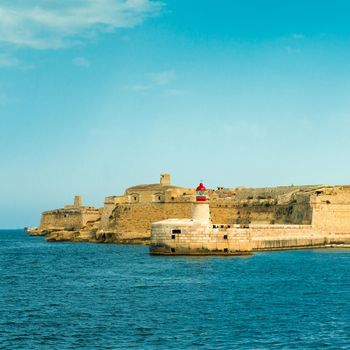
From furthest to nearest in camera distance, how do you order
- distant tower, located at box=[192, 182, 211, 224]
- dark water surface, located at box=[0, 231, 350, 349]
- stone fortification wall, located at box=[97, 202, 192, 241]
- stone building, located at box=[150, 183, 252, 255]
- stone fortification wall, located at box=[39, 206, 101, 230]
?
stone fortification wall, located at box=[39, 206, 101, 230] < stone fortification wall, located at box=[97, 202, 192, 241] < distant tower, located at box=[192, 182, 211, 224] < stone building, located at box=[150, 183, 252, 255] < dark water surface, located at box=[0, 231, 350, 349]

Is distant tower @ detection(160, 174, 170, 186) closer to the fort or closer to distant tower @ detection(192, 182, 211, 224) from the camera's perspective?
the fort

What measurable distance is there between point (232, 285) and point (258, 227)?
1664 centimetres

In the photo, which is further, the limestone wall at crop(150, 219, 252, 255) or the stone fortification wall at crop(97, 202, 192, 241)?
the stone fortification wall at crop(97, 202, 192, 241)

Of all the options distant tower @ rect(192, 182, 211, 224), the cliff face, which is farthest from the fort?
distant tower @ rect(192, 182, 211, 224)

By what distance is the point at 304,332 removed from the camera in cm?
1550

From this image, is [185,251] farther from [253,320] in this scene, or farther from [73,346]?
[73,346]

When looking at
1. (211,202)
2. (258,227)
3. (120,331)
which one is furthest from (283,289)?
(211,202)

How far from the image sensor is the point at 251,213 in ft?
171

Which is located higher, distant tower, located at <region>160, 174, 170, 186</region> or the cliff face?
distant tower, located at <region>160, 174, 170, 186</region>

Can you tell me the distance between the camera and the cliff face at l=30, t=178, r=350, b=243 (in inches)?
1783

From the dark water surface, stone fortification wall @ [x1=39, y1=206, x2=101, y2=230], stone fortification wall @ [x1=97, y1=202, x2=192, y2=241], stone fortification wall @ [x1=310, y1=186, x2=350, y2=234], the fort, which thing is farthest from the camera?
stone fortification wall @ [x1=39, y1=206, x2=101, y2=230]

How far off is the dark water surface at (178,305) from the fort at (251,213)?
9887mm

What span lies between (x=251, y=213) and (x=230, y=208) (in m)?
1.99

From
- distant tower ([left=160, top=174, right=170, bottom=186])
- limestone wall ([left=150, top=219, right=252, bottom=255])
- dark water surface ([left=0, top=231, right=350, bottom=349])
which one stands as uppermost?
distant tower ([left=160, top=174, right=170, bottom=186])
